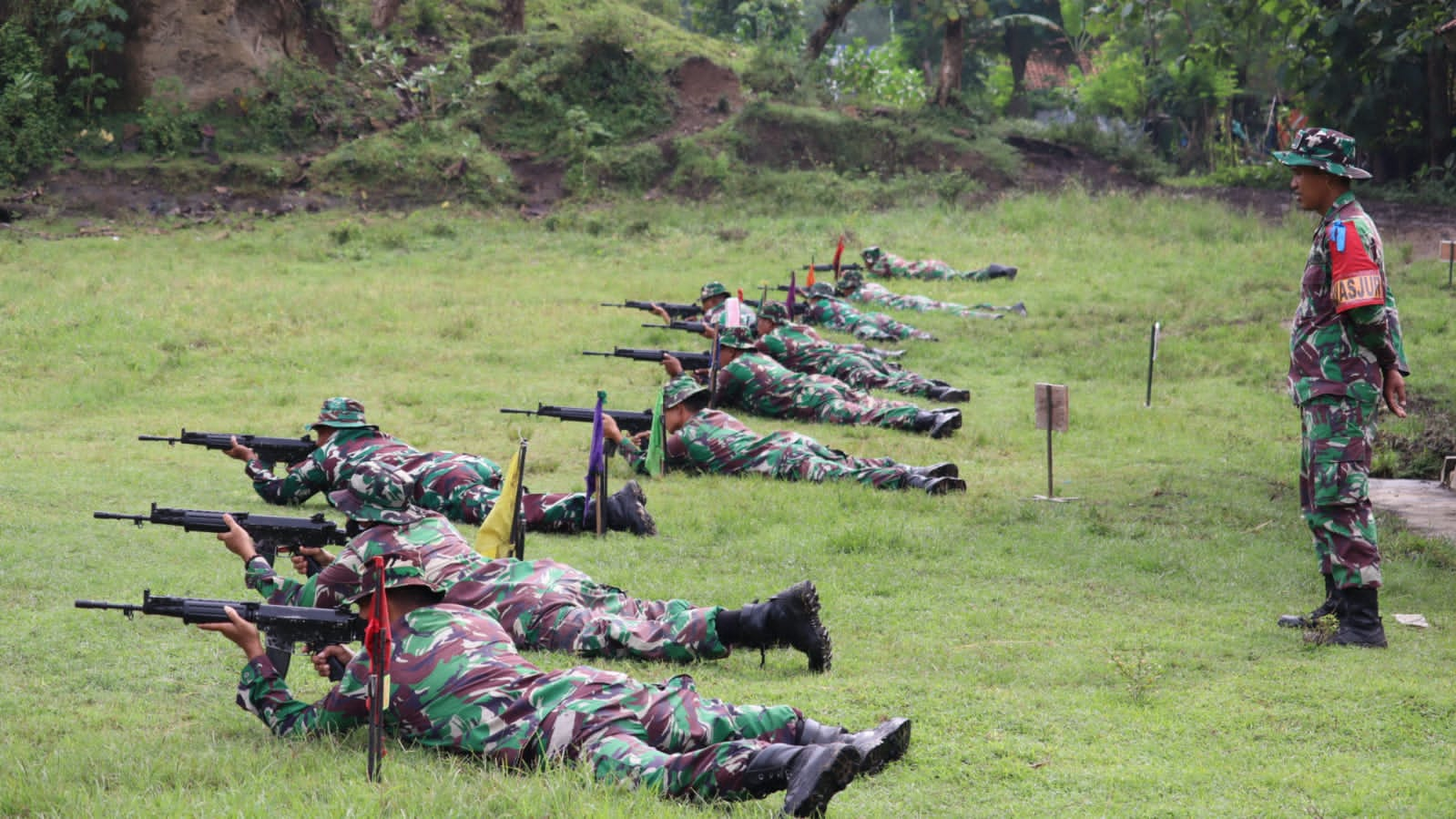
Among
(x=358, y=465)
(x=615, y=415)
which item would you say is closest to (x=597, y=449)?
(x=358, y=465)

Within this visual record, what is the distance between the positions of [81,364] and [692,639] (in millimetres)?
10784

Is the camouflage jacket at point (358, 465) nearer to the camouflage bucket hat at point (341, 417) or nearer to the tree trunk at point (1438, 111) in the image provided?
the camouflage bucket hat at point (341, 417)

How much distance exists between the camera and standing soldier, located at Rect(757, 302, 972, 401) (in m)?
15.2

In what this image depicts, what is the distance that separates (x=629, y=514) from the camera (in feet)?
31.0

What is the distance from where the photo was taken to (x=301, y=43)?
31.4 m

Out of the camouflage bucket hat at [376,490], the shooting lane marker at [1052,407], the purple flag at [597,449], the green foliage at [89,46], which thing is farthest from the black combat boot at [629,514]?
the green foliage at [89,46]

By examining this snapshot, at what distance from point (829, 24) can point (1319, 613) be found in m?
30.7

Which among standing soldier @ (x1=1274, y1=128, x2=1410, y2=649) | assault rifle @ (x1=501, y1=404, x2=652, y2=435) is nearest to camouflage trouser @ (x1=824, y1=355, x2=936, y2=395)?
assault rifle @ (x1=501, y1=404, x2=652, y2=435)

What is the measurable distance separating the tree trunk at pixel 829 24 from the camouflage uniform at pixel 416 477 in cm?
2770

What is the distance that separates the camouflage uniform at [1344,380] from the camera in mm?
7012

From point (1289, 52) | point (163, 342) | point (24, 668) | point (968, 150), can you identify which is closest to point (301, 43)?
point (968, 150)

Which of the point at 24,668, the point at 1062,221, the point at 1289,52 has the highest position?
the point at 1289,52

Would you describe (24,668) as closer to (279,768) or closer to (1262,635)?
(279,768)

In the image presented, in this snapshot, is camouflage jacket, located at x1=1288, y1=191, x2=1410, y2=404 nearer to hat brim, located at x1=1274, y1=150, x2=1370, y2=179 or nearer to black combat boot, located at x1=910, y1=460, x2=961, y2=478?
hat brim, located at x1=1274, y1=150, x2=1370, y2=179
